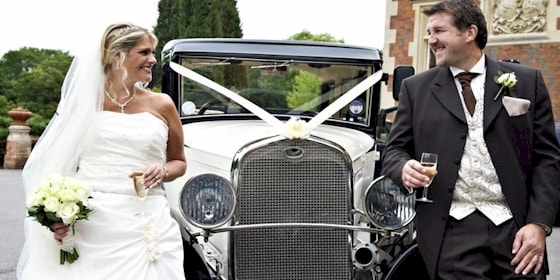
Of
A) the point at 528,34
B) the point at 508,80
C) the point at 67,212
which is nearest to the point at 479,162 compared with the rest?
the point at 508,80

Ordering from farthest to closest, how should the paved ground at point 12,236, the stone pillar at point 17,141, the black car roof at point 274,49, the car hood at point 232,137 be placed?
the stone pillar at point 17,141 → the paved ground at point 12,236 → the black car roof at point 274,49 → the car hood at point 232,137

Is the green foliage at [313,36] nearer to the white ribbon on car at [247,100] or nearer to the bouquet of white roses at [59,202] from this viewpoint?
the white ribbon on car at [247,100]

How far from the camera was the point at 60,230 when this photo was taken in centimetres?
300

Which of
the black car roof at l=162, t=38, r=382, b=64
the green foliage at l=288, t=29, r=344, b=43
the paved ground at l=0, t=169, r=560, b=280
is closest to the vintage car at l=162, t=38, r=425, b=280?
the black car roof at l=162, t=38, r=382, b=64

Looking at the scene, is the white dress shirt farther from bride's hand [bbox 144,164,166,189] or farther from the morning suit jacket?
bride's hand [bbox 144,164,166,189]

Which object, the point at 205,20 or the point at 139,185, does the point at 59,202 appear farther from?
the point at 205,20

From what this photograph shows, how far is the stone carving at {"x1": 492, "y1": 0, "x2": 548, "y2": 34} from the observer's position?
1260cm

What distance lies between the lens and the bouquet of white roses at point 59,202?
9.52ft

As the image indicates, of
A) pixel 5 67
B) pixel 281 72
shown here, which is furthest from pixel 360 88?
pixel 5 67

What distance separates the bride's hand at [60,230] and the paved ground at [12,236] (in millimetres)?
3188

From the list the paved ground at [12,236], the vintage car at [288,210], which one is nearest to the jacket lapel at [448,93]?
the vintage car at [288,210]

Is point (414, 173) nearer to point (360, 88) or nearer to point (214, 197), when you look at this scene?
point (214, 197)

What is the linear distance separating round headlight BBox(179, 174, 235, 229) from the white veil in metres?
0.60

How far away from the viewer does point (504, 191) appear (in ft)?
9.18
